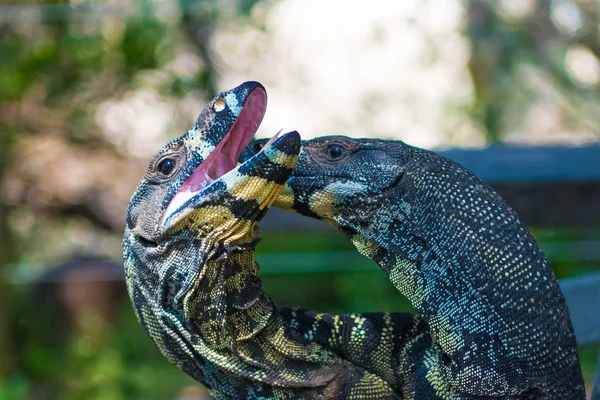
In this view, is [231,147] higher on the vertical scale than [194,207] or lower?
higher

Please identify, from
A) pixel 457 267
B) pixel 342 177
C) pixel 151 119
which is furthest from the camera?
pixel 151 119

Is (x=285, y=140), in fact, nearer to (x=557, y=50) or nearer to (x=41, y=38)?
(x=41, y=38)

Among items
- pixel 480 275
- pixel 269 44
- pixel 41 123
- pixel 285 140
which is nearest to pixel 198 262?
pixel 285 140

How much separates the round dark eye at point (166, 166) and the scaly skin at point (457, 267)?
38 cm

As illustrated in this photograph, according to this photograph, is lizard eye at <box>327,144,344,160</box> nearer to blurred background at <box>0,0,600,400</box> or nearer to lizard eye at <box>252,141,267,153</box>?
lizard eye at <box>252,141,267,153</box>

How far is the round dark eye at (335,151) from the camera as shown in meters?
2.36

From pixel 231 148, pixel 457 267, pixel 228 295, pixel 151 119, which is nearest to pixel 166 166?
pixel 231 148

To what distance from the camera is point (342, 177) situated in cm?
231

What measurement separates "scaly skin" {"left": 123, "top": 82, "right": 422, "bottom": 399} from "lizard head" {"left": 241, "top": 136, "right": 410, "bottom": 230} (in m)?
0.18

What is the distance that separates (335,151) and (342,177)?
0.09 meters

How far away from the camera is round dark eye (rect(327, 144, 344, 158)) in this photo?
2361 mm

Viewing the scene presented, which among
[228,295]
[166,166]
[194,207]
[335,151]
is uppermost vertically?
[335,151]

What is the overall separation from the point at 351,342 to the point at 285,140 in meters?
0.68

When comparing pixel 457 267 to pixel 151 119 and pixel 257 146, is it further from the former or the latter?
pixel 151 119
